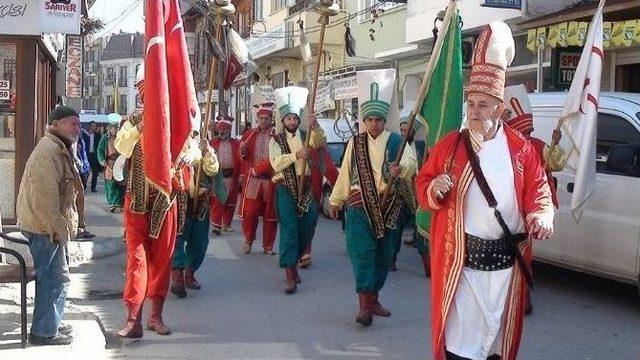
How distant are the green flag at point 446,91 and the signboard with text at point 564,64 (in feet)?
30.1

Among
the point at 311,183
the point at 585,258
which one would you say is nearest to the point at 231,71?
the point at 311,183

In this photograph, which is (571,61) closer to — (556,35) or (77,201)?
(556,35)

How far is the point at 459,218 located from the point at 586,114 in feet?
10.9

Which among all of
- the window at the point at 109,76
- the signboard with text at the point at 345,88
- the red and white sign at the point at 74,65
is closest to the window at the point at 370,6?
the signboard with text at the point at 345,88

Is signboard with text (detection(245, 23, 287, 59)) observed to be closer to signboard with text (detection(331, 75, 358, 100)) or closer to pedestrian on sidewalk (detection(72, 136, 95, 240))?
signboard with text (detection(331, 75, 358, 100))

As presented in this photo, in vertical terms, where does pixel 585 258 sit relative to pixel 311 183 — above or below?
below

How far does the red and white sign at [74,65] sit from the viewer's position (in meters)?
23.2

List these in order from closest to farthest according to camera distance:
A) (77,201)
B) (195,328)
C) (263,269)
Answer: (77,201) → (195,328) → (263,269)

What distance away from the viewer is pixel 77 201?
22.6 feet

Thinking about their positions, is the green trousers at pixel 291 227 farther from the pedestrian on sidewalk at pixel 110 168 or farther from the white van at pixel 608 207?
the pedestrian on sidewalk at pixel 110 168

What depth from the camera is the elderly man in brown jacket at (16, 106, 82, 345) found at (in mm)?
6352

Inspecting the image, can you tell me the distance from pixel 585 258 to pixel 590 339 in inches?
60.0

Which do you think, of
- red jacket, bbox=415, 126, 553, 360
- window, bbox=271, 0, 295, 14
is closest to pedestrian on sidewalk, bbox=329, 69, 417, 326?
red jacket, bbox=415, 126, 553, 360

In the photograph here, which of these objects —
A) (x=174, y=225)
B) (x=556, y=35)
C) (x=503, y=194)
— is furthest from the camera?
(x=556, y=35)
